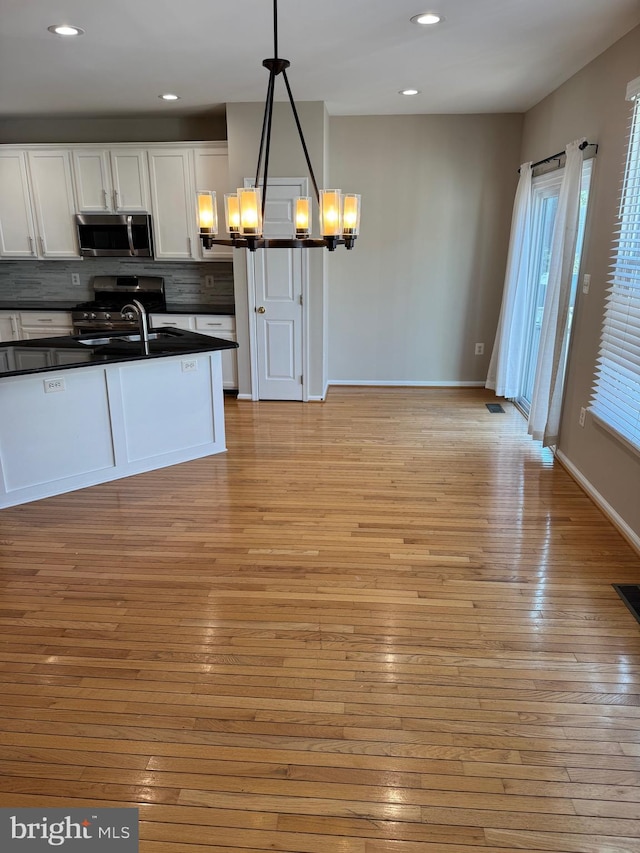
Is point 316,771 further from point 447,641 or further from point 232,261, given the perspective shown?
point 232,261

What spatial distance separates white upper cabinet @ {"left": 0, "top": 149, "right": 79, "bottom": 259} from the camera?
594 cm

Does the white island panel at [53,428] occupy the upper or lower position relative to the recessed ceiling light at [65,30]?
lower

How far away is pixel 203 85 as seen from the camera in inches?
184

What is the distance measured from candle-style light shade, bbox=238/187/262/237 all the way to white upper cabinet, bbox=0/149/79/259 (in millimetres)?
4158

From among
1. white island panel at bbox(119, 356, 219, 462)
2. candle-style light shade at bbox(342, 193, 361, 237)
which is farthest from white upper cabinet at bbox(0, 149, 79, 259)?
candle-style light shade at bbox(342, 193, 361, 237)

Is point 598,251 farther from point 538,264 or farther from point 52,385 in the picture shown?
point 52,385

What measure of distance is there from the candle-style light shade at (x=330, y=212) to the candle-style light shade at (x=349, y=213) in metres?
0.05

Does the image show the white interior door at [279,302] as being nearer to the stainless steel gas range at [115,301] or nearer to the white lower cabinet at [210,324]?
the white lower cabinet at [210,324]

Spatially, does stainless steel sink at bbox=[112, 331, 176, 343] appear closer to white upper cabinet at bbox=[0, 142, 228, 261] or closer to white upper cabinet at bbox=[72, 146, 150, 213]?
white upper cabinet at bbox=[0, 142, 228, 261]

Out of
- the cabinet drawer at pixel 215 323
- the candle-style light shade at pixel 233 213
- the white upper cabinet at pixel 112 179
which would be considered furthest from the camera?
the cabinet drawer at pixel 215 323

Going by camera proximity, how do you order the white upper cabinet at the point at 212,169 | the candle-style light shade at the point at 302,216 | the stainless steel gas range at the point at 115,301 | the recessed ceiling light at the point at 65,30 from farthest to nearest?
the stainless steel gas range at the point at 115,301 < the white upper cabinet at the point at 212,169 < the recessed ceiling light at the point at 65,30 < the candle-style light shade at the point at 302,216

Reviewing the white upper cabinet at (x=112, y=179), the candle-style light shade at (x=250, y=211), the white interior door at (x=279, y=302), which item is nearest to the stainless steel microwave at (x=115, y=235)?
the white upper cabinet at (x=112, y=179)

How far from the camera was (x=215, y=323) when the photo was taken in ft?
19.5

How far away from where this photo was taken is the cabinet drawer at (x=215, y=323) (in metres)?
5.91
